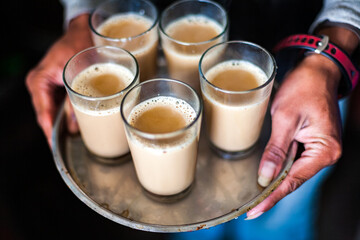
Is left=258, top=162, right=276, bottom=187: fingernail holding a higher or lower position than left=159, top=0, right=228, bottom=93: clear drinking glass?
lower

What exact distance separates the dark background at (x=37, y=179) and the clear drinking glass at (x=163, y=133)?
0.78 metres

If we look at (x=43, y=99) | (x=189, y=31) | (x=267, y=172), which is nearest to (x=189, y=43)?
(x=189, y=31)

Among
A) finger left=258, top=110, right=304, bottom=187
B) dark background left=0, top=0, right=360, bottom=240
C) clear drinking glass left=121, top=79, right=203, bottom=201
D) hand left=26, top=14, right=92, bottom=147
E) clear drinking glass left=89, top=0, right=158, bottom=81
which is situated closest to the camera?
clear drinking glass left=121, top=79, right=203, bottom=201

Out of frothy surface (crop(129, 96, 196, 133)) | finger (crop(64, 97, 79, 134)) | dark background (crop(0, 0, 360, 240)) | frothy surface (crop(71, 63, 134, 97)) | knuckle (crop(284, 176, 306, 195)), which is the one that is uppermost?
frothy surface (crop(129, 96, 196, 133))

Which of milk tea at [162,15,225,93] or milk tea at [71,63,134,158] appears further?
milk tea at [162,15,225,93]

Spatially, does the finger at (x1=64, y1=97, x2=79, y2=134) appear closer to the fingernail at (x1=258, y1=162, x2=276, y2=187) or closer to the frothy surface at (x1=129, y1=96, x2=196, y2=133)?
the frothy surface at (x1=129, y1=96, x2=196, y2=133)

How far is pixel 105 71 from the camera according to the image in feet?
2.93

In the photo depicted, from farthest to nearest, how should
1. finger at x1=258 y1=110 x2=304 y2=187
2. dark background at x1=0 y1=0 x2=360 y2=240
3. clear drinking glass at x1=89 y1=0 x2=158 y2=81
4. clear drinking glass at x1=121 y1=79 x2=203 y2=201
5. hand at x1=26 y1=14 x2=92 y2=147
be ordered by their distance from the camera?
dark background at x1=0 y1=0 x2=360 y2=240
hand at x1=26 y1=14 x2=92 y2=147
clear drinking glass at x1=89 y1=0 x2=158 y2=81
finger at x1=258 y1=110 x2=304 y2=187
clear drinking glass at x1=121 y1=79 x2=203 y2=201

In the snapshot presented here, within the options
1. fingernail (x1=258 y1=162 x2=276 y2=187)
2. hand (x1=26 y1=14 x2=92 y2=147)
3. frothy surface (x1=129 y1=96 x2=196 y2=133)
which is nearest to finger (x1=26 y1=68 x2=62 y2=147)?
hand (x1=26 y1=14 x2=92 y2=147)

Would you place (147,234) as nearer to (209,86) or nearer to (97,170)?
(97,170)

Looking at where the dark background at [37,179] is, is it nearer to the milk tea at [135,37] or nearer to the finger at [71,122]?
the finger at [71,122]

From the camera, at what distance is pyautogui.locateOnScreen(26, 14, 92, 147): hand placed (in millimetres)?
1055

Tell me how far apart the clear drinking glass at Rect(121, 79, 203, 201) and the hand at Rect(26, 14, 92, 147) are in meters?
0.35

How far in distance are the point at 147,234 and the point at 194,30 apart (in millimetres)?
872
